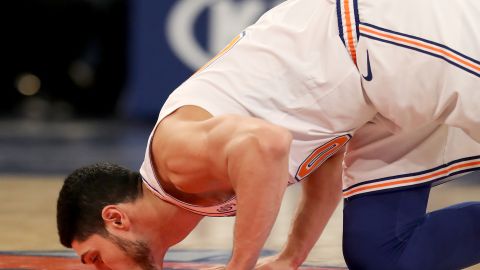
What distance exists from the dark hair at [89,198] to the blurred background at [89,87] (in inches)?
43.1

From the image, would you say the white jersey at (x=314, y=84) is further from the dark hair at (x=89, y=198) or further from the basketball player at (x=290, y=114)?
the dark hair at (x=89, y=198)

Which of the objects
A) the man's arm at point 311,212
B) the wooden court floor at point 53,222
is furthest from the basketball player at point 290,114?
the wooden court floor at point 53,222

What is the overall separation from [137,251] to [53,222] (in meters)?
1.84

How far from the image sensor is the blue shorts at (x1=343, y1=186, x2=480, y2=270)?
10.4ft

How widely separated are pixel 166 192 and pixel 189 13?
6.41 metres

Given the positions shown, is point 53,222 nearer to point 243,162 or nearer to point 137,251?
point 137,251

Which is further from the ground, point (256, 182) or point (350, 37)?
point (350, 37)

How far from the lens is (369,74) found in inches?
115

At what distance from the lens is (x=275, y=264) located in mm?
3459

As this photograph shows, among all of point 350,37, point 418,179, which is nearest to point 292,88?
point 350,37

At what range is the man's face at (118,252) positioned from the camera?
2984 millimetres

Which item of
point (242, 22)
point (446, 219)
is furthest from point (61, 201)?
point (242, 22)

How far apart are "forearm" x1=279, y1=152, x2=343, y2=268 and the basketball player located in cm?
27

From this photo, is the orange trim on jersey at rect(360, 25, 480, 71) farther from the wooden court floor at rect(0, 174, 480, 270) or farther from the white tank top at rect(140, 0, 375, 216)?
the wooden court floor at rect(0, 174, 480, 270)
